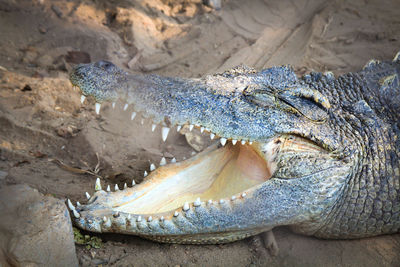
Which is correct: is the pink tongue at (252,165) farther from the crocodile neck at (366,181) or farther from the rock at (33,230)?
the rock at (33,230)

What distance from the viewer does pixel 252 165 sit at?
135 inches

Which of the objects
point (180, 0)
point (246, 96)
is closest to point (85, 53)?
point (180, 0)

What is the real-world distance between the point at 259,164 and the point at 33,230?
1809 mm

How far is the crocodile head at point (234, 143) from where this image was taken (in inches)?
113

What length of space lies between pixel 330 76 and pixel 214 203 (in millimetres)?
1756

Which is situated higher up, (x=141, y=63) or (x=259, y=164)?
(x=259, y=164)

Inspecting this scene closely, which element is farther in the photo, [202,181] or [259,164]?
[202,181]

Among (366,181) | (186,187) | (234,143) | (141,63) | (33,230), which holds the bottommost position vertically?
(141,63)

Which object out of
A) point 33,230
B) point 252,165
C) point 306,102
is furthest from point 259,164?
point 33,230

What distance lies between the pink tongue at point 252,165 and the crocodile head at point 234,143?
0.01m

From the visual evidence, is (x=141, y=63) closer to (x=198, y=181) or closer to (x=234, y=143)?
(x=198, y=181)

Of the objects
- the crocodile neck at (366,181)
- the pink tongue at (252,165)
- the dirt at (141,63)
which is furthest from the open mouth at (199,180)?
the crocodile neck at (366,181)

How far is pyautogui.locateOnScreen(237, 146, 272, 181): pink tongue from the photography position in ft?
10.9

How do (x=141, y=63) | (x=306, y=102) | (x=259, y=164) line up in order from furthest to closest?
1. (x=141, y=63)
2. (x=259, y=164)
3. (x=306, y=102)
